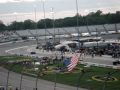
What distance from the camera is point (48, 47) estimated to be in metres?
95.6

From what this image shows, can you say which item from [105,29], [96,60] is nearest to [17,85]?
[96,60]

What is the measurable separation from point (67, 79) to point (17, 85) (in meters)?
7.15

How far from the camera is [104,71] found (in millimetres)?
54094

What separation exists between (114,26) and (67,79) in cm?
9443

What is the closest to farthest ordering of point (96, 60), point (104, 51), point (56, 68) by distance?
point (56, 68) < point (96, 60) < point (104, 51)

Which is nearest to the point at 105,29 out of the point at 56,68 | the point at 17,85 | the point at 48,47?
the point at 48,47

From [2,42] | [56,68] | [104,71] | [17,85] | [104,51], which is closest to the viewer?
[17,85]

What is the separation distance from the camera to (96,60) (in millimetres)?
67188

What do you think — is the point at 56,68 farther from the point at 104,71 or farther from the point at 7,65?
the point at 7,65

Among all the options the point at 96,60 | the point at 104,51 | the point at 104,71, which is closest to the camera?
the point at 104,71

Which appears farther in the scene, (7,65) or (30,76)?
(7,65)

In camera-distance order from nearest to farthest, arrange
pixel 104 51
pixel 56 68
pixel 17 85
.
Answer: pixel 17 85
pixel 56 68
pixel 104 51

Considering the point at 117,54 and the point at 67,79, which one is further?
the point at 117,54

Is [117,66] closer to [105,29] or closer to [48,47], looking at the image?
[48,47]
